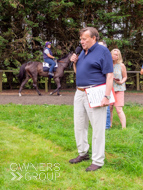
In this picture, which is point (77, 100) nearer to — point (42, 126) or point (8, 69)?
point (42, 126)

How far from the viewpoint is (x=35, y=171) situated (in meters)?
3.74

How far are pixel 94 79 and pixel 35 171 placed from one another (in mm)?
1596

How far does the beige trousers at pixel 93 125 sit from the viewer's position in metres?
3.77

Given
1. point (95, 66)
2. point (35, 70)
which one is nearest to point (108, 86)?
point (95, 66)

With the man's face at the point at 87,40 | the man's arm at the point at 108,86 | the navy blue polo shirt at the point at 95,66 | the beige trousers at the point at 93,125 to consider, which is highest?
the man's face at the point at 87,40

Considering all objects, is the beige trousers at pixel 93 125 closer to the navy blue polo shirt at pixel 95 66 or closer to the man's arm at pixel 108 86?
the man's arm at pixel 108 86

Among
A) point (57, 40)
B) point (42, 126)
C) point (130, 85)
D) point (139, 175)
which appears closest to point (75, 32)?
point (57, 40)

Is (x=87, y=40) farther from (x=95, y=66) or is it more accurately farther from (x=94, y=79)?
(x=94, y=79)

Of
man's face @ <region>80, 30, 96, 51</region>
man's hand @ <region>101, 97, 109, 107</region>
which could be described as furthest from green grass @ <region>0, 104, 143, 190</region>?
man's face @ <region>80, 30, 96, 51</region>

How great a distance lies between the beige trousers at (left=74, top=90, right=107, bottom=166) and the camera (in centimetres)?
377

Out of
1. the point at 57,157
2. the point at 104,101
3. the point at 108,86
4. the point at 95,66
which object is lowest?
the point at 57,157

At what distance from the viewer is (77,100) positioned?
3.99m

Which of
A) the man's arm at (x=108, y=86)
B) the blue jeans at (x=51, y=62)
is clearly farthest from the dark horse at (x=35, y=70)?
the man's arm at (x=108, y=86)

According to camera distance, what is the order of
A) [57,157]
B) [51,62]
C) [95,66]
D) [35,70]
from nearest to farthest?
[95,66], [57,157], [51,62], [35,70]
